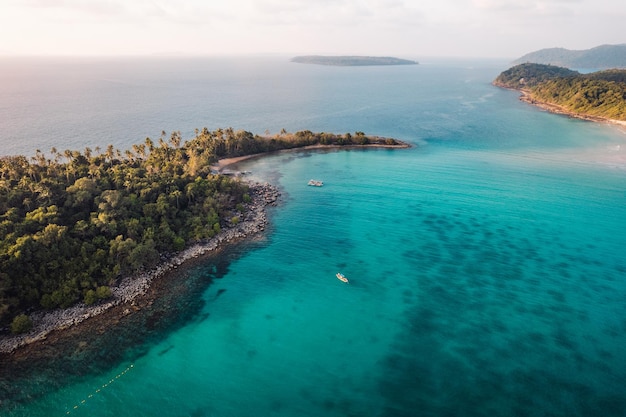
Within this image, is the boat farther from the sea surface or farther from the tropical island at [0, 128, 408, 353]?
the tropical island at [0, 128, 408, 353]

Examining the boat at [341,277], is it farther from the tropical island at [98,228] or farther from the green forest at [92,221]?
the green forest at [92,221]

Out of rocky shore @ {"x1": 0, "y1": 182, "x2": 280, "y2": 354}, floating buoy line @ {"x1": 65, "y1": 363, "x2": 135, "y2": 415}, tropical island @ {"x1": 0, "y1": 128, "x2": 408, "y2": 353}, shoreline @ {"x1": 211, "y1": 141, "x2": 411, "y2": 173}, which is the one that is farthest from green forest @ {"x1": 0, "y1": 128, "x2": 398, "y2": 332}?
shoreline @ {"x1": 211, "y1": 141, "x2": 411, "y2": 173}

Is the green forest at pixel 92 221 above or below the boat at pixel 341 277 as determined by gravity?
above

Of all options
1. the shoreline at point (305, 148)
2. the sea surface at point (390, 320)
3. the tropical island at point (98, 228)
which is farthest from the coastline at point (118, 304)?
the shoreline at point (305, 148)

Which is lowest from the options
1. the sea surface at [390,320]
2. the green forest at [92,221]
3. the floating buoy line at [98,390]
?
the floating buoy line at [98,390]

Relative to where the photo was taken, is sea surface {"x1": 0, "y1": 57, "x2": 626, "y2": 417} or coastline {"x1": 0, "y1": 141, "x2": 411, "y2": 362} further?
coastline {"x1": 0, "y1": 141, "x2": 411, "y2": 362}

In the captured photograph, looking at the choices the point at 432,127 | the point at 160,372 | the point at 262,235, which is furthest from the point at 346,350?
the point at 432,127

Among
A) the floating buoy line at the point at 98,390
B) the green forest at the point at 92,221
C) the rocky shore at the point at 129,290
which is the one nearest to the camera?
the floating buoy line at the point at 98,390

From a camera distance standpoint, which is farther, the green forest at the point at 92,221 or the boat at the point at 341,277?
the boat at the point at 341,277
